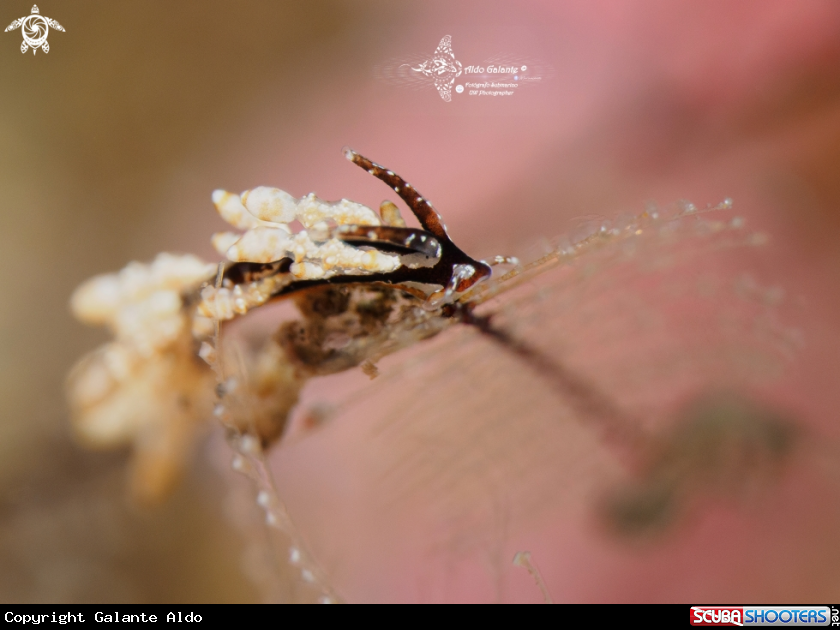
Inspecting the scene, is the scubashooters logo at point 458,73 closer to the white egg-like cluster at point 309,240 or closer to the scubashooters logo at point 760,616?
the white egg-like cluster at point 309,240

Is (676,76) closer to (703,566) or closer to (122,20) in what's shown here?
(703,566)

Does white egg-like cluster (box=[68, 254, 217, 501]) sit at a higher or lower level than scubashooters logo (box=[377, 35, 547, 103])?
lower

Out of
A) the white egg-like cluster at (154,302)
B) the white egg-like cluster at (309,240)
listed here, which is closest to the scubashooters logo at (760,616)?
the white egg-like cluster at (309,240)

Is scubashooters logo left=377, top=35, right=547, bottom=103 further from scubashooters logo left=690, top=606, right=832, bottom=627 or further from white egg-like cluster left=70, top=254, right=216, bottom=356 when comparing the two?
scubashooters logo left=690, top=606, right=832, bottom=627

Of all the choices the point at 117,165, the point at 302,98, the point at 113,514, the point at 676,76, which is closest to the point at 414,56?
the point at 302,98

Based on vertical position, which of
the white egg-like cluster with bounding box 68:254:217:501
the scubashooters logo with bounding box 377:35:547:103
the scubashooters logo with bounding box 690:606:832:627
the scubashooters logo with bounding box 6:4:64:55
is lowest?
the scubashooters logo with bounding box 690:606:832:627

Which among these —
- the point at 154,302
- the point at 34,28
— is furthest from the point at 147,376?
the point at 34,28

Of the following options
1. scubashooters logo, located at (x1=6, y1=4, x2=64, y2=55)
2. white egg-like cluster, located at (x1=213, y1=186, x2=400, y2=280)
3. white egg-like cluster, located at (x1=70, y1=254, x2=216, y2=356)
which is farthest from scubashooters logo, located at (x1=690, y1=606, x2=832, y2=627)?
scubashooters logo, located at (x1=6, y1=4, x2=64, y2=55)
